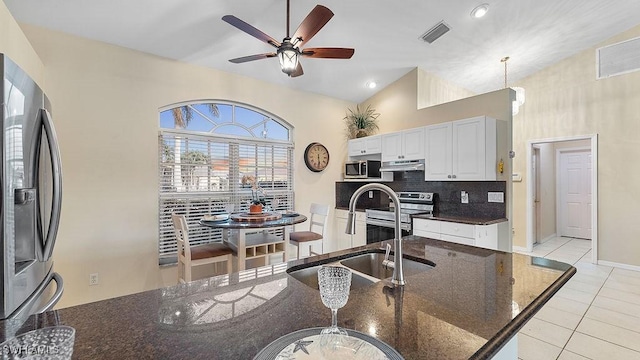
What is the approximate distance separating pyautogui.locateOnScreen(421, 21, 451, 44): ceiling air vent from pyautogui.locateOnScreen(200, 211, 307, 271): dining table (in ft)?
8.70

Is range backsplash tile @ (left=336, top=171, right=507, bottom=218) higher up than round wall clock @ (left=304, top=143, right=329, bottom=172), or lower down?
lower down

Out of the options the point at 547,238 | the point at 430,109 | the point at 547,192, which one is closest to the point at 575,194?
the point at 547,192

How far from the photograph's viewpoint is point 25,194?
3.79ft

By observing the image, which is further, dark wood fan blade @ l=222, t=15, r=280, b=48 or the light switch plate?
the light switch plate

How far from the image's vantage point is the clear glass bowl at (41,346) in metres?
0.58

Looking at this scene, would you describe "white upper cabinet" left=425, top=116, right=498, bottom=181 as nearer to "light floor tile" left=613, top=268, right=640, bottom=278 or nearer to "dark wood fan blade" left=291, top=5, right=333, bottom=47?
"dark wood fan blade" left=291, top=5, right=333, bottom=47

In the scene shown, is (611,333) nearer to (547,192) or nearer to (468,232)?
(468,232)

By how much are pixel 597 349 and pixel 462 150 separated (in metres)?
2.21

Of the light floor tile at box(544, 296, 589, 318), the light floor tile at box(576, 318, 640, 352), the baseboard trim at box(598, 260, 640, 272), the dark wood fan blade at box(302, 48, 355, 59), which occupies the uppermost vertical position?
the dark wood fan blade at box(302, 48, 355, 59)

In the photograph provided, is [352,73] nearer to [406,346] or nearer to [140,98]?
[140,98]

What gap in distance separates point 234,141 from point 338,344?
353cm

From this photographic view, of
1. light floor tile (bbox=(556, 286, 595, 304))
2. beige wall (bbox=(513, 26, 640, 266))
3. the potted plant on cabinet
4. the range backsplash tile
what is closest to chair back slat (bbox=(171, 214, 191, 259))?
the range backsplash tile

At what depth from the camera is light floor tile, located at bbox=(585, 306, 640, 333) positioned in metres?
2.58

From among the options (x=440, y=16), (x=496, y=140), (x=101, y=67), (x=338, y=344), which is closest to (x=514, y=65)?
(x=496, y=140)
